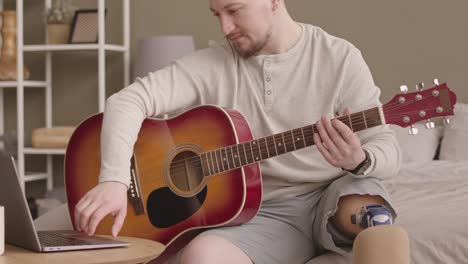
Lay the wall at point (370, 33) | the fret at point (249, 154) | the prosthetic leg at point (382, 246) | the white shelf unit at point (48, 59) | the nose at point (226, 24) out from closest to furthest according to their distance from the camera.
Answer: the prosthetic leg at point (382, 246)
the fret at point (249, 154)
the nose at point (226, 24)
the wall at point (370, 33)
the white shelf unit at point (48, 59)

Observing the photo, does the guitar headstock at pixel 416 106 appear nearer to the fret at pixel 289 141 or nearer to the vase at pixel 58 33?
the fret at pixel 289 141

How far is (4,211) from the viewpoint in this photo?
60.6 inches

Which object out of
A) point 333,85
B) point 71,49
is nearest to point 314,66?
point 333,85

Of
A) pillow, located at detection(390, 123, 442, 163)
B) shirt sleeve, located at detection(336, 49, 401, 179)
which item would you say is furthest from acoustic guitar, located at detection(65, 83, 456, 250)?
pillow, located at detection(390, 123, 442, 163)

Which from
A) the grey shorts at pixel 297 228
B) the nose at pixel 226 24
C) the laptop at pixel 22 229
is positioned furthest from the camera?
the nose at pixel 226 24

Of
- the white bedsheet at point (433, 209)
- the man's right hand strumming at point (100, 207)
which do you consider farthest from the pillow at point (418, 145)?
the man's right hand strumming at point (100, 207)

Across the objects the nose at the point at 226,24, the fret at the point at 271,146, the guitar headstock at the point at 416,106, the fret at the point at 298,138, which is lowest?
the fret at the point at 271,146

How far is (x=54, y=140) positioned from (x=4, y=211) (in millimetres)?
2481

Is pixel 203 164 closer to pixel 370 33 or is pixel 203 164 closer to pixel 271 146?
pixel 271 146

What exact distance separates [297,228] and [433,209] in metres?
0.38

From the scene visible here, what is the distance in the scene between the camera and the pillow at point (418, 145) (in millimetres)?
3035

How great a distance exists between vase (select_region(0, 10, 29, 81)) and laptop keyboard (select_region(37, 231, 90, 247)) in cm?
264

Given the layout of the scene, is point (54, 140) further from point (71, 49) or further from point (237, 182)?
point (237, 182)

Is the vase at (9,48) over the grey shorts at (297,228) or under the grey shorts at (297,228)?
over
